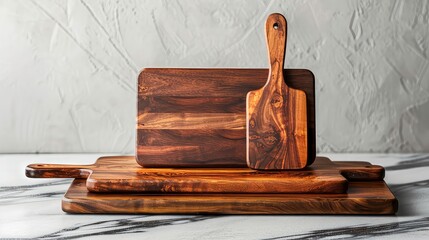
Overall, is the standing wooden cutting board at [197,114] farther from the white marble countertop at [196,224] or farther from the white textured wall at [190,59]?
the white textured wall at [190,59]

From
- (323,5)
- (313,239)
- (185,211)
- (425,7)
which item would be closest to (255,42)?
(323,5)

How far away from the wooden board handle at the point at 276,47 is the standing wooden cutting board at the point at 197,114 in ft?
0.06

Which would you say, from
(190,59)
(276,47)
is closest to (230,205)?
(276,47)

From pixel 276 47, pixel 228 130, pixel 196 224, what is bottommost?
pixel 196 224

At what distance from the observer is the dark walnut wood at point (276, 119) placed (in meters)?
1.19

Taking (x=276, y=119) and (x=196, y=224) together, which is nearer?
(x=196, y=224)

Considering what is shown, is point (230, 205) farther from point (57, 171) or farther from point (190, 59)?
point (190, 59)

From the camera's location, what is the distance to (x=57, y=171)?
4.06 feet

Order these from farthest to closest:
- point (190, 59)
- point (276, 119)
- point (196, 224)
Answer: point (190, 59)
point (276, 119)
point (196, 224)

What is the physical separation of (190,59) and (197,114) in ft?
1.43

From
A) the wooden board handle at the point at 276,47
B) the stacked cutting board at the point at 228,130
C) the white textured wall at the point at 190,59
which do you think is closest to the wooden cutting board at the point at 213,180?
the stacked cutting board at the point at 228,130

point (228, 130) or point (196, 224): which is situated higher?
point (228, 130)

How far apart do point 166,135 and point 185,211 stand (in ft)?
0.58

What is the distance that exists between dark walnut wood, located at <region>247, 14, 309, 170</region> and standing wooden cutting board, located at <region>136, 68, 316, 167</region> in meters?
0.02
